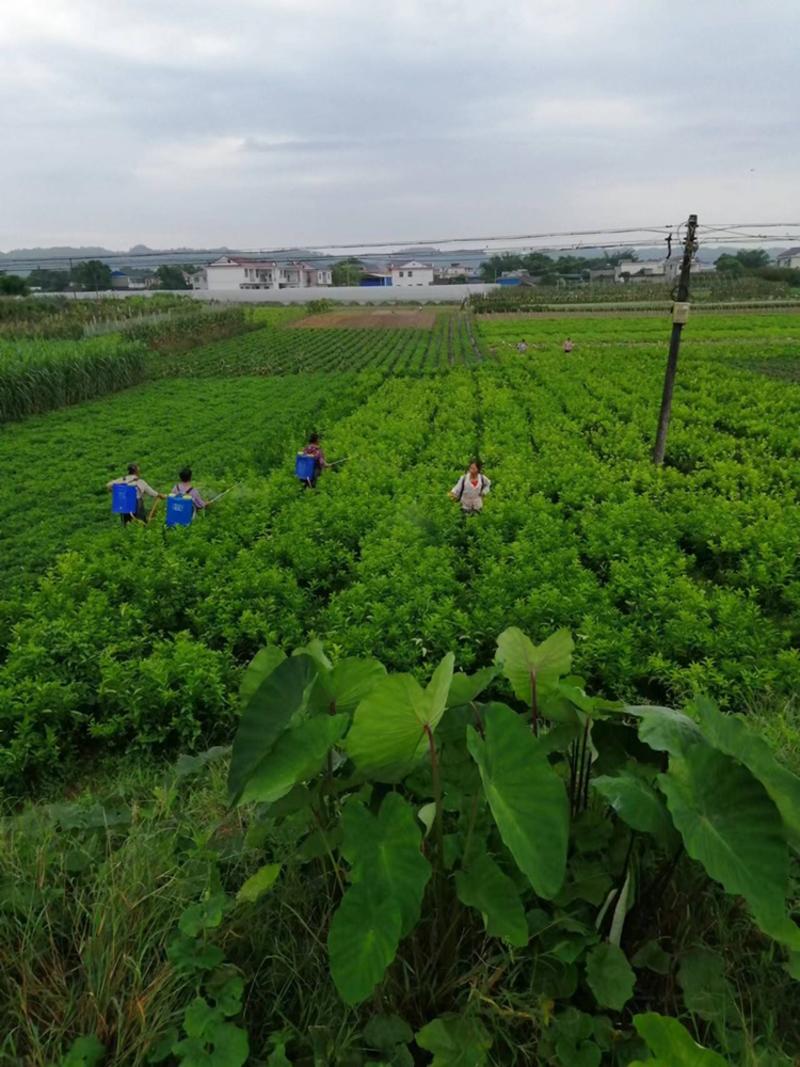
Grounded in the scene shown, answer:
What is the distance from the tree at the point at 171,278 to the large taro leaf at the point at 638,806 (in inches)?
4425

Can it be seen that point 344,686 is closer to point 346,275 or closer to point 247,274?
point 247,274

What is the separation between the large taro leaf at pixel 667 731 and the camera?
208cm

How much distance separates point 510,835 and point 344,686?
2.62 feet

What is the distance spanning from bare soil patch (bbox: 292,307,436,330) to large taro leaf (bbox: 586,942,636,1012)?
46.7m

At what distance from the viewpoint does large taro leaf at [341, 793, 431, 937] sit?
1.92m

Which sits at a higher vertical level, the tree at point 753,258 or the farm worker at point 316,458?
the tree at point 753,258

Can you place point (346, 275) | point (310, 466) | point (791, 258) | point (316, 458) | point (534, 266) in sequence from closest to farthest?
point (310, 466), point (316, 458), point (346, 275), point (534, 266), point (791, 258)

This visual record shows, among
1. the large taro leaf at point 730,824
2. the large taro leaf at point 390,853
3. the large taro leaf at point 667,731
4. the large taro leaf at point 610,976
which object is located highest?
the large taro leaf at point 667,731

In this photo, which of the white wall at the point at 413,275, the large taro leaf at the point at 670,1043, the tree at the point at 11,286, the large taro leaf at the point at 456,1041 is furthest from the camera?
the white wall at the point at 413,275

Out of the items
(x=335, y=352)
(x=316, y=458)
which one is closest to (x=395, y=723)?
(x=316, y=458)

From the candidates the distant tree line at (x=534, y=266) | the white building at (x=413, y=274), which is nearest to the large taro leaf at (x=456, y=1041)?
the distant tree line at (x=534, y=266)

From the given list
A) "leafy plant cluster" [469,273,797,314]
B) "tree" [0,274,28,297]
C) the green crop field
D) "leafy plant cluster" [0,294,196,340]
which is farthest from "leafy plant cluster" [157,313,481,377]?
"tree" [0,274,28,297]

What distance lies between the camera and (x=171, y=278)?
10294 centimetres

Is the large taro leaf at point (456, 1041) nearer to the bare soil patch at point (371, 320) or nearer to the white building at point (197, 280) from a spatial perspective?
the bare soil patch at point (371, 320)
